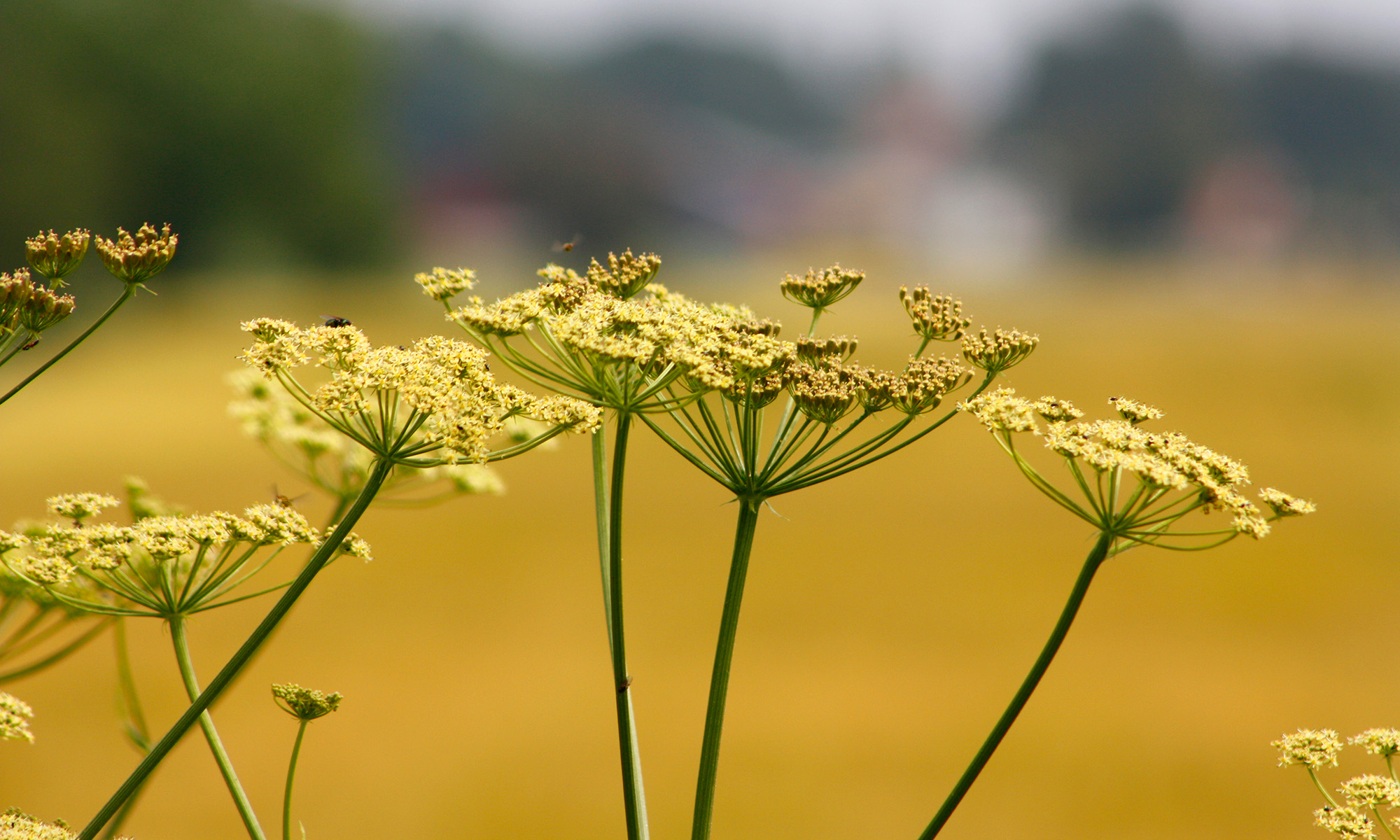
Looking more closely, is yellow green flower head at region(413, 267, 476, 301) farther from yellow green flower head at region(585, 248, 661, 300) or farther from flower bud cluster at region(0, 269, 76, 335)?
flower bud cluster at region(0, 269, 76, 335)

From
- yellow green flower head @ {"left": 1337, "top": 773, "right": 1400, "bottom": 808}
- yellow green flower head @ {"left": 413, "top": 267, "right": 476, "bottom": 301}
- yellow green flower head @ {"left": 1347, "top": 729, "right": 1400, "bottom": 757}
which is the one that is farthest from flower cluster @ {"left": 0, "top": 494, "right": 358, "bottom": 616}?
yellow green flower head @ {"left": 1347, "top": 729, "right": 1400, "bottom": 757}

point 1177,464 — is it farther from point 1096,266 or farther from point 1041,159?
point 1041,159

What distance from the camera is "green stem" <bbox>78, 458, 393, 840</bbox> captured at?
7.00 feet

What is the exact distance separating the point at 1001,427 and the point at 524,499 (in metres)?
31.1

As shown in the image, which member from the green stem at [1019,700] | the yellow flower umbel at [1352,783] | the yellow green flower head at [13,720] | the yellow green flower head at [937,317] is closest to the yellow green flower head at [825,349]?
the yellow green flower head at [937,317]

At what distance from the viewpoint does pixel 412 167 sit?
397 ft

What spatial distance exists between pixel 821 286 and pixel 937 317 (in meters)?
0.46

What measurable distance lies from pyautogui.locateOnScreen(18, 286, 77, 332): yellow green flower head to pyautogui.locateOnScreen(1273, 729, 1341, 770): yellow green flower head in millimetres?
3765

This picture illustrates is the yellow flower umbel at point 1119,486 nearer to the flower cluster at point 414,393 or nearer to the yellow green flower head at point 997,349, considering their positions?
the yellow green flower head at point 997,349

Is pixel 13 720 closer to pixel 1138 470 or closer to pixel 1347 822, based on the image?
pixel 1138 470

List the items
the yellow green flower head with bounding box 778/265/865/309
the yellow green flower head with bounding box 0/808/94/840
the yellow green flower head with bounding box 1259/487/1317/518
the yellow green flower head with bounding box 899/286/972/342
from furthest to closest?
1. the yellow green flower head with bounding box 778/265/865/309
2. the yellow green flower head with bounding box 899/286/972/342
3. the yellow green flower head with bounding box 1259/487/1317/518
4. the yellow green flower head with bounding box 0/808/94/840

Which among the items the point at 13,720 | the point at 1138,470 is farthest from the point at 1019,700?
the point at 13,720

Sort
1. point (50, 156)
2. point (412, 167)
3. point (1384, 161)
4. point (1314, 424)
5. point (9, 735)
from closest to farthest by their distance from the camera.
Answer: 1. point (9, 735)
2. point (1314, 424)
3. point (50, 156)
4. point (412, 167)
5. point (1384, 161)

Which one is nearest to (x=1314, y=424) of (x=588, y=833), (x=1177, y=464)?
(x=588, y=833)
